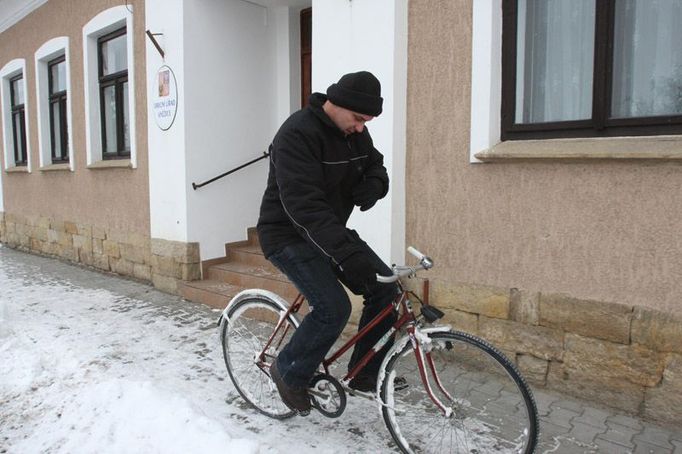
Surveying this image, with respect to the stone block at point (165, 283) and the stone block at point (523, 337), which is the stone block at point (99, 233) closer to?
the stone block at point (165, 283)

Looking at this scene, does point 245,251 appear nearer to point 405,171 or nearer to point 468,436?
point 405,171

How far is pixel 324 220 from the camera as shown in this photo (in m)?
2.34

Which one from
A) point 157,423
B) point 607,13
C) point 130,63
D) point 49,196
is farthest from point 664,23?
point 49,196

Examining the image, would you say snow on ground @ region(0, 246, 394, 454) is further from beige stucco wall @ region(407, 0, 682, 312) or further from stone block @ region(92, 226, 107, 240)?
stone block @ region(92, 226, 107, 240)

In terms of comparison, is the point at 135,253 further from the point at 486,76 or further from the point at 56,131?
the point at 486,76

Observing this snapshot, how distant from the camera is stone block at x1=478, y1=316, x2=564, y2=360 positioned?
3408 mm

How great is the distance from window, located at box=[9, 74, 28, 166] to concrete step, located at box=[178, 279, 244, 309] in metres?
6.65

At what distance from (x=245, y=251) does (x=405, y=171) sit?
2631 millimetres

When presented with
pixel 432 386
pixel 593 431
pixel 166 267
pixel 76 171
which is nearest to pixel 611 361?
pixel 593 431

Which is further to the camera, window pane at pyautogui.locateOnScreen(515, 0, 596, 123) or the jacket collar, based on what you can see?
window pane at pyautogui.locateOnScreen(515, 0, 596, 123)

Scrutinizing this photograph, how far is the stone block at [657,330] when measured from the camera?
9.66 feet

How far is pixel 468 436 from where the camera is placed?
2.65 m

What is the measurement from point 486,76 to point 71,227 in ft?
23.0

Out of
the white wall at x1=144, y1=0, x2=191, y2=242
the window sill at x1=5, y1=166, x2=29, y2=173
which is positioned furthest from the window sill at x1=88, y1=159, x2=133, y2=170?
the window sill at x1=5, y1=166, x2=29, y2=173
